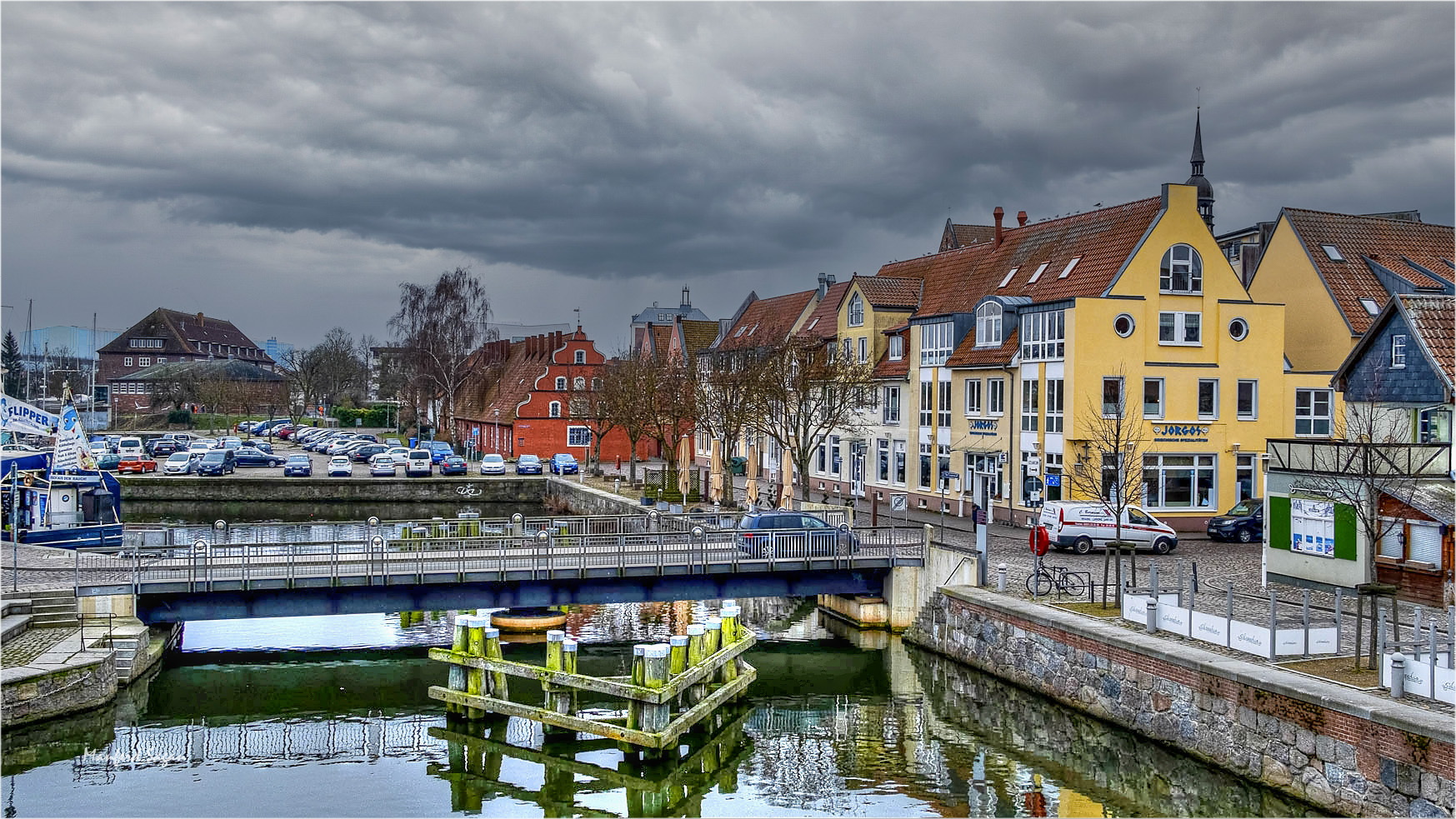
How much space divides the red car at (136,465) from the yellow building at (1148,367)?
47867 millimetres

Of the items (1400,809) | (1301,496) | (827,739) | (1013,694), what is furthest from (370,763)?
(1301,496)

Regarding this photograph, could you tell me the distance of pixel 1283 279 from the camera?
45.8m

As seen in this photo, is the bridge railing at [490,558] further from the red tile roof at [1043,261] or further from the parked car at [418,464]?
the parked car at [418,464]

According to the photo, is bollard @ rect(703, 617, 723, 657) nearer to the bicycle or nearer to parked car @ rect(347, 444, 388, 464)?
the bicycle

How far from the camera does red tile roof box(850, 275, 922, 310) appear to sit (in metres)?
52.5

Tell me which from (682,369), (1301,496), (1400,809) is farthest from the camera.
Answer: (682,369)

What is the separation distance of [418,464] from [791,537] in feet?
138

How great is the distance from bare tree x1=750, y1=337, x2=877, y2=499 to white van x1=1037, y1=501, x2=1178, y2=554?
1044 cm

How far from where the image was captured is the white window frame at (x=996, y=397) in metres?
43.1

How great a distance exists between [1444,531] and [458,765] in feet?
63.3

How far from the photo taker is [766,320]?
2719 inches

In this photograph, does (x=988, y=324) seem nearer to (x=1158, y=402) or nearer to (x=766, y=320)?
(x=1158, y=402)

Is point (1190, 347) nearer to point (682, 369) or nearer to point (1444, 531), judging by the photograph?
point (1444, 531)

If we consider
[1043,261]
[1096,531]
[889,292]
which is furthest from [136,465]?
[1096,531]
